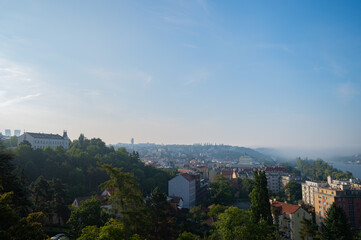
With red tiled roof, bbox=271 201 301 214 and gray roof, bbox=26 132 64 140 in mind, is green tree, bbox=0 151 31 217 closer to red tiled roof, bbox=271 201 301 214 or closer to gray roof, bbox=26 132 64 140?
red tiled roof, bbox=271 201 301 214

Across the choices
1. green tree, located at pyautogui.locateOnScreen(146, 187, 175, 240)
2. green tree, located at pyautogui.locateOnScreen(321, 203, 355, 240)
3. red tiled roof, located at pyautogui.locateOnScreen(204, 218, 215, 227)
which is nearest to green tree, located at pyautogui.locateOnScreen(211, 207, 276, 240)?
green tree, located at pyautogui.locateOnScreen(146, 187, 175, 240)

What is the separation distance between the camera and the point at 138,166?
6519cm

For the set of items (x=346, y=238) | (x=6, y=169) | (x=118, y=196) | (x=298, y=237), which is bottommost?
(x=298, y=237)

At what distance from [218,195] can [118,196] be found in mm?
34928

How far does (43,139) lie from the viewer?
76.0 m

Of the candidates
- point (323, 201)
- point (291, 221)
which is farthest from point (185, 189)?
point (323, 201)

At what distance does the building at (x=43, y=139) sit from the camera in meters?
71.6

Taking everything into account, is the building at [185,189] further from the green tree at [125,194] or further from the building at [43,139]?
the building at [43,139]

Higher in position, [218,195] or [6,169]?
[6,169]

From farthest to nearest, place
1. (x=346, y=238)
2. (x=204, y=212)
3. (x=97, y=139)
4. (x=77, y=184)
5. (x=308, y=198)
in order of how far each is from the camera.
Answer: (x=97, y=139), (x=308, y=198), (x=77, y=184), (x=204, y=212), (x=346, y=238)

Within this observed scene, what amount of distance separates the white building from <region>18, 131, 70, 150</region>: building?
124ft

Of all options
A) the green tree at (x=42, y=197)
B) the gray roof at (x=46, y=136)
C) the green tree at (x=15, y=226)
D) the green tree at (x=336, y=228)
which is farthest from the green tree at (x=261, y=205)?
the gray roof at (x=46, y=136)

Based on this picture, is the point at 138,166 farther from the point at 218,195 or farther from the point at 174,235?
the point at 174,235

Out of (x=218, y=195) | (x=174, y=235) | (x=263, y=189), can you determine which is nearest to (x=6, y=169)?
(x=174, y=235)
